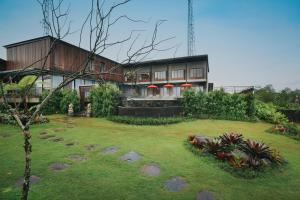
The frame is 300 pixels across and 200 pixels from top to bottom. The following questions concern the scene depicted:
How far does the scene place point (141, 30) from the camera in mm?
3256

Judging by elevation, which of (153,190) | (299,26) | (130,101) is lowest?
(153,190)

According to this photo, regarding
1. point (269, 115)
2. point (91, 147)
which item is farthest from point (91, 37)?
point (269, 115)

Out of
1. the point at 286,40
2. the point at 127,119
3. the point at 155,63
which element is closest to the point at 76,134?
the point at 127,119

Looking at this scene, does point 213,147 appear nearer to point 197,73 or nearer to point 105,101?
point 105,101

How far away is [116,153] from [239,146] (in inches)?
177

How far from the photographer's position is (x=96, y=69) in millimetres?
25344

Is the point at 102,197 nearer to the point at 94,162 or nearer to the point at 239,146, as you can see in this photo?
the point at 94,162

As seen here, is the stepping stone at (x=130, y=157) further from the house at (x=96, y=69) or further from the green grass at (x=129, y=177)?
the house at (x=96, y=69)

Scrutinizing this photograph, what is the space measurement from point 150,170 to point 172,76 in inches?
1077

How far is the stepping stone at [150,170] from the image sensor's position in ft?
15.7

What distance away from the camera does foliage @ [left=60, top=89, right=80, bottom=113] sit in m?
16.1

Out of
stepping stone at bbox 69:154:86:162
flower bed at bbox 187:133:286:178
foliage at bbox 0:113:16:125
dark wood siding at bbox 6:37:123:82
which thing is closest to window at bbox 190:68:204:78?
dark wood siding at bbox 6:37:123:82

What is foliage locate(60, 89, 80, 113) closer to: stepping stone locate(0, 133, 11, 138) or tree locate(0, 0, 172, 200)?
stepping stone locate(0, 133, 11, 138)

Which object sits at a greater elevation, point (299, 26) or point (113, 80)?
point (299, 26)
